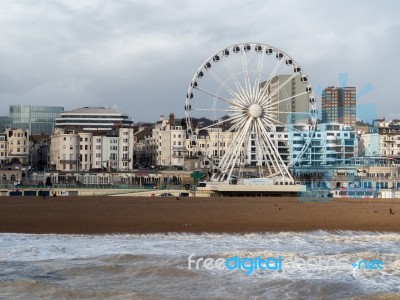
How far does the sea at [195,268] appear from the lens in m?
17.7

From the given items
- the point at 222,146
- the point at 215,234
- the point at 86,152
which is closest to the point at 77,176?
the point at 86,152

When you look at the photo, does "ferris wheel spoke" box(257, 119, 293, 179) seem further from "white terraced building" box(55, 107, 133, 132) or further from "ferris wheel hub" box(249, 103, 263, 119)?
"white terraced building" box(55, 107, 133, 132)

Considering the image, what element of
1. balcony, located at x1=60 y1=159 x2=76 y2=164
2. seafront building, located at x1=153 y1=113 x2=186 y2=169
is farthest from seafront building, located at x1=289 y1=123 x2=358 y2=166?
balcony, located at x1=60 y1=159 x2=76 y2=164

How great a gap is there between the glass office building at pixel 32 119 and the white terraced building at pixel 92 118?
29.6 feet

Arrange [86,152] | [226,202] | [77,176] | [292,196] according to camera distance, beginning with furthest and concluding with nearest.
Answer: [86,152], [77,176], [292,196], [226,202]

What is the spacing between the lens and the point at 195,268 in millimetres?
21094

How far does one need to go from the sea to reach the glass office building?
284ft

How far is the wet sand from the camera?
32.4 metres

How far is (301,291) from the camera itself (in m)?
17.7

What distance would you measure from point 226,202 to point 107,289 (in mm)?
20111

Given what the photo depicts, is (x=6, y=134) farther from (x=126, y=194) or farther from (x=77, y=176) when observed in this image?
(x=126, y=194)

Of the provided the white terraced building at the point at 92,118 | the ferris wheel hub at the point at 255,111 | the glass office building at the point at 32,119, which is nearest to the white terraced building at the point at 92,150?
the white terraced building at the point at 92,118

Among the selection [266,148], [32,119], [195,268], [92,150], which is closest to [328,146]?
[92,150]

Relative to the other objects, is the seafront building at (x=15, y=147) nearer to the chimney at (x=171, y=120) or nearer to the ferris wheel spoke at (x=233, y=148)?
the chimney at (x=171, y=120)
